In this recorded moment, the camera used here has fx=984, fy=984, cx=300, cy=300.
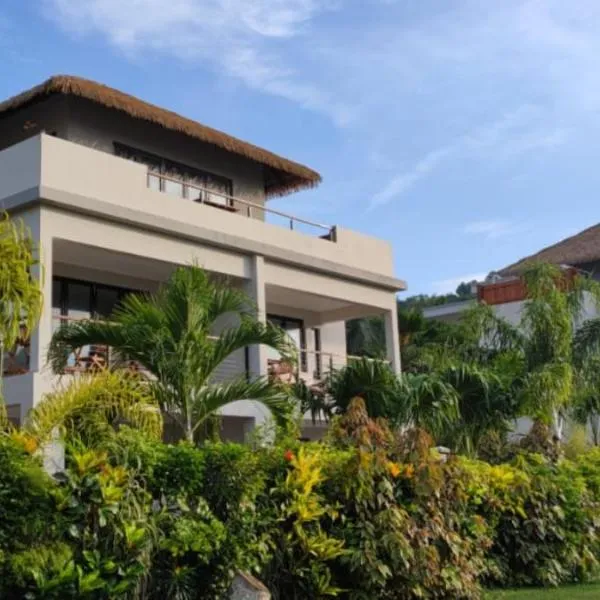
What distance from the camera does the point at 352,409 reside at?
11.8m

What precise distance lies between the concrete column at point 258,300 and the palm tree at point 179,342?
4.61m

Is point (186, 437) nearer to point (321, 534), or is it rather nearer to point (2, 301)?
point (321, 534)

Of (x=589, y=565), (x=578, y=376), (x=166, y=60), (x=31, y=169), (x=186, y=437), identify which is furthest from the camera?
(x=578, y=376)

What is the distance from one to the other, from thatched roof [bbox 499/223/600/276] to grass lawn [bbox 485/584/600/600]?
2139cm

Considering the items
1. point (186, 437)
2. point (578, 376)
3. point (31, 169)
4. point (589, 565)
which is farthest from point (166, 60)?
point (578, 376)

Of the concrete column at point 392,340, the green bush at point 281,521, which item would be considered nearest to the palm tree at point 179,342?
the green bush at point 281,521

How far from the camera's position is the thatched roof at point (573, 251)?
34062 mm

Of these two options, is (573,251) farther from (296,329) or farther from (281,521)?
(281,521)

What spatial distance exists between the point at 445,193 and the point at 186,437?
6.54 meters

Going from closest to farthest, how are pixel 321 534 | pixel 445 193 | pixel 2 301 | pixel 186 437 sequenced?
pixel 2 301 → pixel 321 534 → pixel 186 437 → pixel 445 193

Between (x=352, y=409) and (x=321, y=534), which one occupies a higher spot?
(x=352, y=409)

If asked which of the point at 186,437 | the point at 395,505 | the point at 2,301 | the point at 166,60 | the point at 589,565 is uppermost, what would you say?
the point at 166,60

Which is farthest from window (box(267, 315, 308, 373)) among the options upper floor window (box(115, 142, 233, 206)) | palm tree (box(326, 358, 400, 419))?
palm tree (box(326, 358, 400, 419))

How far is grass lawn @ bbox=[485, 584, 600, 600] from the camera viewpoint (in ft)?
36.6
